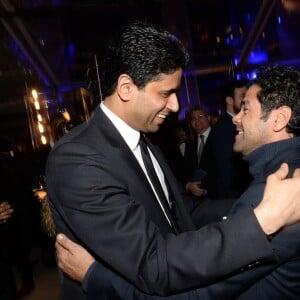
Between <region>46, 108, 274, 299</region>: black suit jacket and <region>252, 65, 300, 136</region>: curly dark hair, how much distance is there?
676 millimetres

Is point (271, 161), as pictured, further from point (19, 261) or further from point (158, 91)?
point (19, 261)

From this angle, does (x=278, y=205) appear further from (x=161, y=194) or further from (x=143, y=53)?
(x=143, y=53)

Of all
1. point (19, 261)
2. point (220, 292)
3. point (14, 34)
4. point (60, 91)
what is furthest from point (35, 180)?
point (60, 91)

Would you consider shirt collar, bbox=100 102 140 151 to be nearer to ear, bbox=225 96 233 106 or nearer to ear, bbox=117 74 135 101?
ear, bbox=117 74 135 101

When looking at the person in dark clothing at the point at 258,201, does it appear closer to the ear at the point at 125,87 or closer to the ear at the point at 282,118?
the ear at the point at 282,118

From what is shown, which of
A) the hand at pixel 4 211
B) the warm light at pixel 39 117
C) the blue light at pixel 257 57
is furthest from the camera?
the warm light at pixel 39 117

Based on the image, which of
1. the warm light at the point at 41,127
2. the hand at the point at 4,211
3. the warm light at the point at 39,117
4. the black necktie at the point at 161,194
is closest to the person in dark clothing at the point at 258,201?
the black necktie at the point at 161,194

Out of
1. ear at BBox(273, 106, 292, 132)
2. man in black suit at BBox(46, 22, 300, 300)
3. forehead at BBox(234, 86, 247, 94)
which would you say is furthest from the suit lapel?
forehead at BBox(234, 86, 247, 94)

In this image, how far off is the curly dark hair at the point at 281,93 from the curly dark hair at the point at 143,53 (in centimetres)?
48

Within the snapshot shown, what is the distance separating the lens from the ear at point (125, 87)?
1333 mm

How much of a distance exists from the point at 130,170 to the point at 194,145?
3348mm

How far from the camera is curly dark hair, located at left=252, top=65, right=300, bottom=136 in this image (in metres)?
1.54

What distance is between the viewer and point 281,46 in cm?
588

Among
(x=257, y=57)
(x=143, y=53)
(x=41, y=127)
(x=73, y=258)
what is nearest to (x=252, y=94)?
(x=143, y=53)
